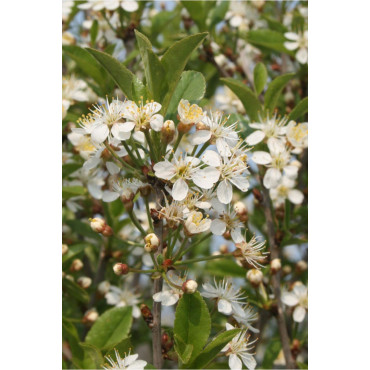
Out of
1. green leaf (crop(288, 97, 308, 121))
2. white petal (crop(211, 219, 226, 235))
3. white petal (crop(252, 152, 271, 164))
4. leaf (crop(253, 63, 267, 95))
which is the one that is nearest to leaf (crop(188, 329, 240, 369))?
white petal (crop(211, 219, 226, 235))

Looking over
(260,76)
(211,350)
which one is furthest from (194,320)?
(260,76)

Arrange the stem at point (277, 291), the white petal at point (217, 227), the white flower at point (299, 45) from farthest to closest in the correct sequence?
the white flower at point (299, 45) < the stem at point (277, 291) < the white petal at point (217, 227)

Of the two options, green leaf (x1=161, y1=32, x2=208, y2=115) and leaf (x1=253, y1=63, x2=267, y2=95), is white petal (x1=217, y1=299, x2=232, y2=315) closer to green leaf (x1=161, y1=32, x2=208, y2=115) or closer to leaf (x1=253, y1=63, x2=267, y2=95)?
green leaf (x1=161, y1=32, x2=208, y2=115)

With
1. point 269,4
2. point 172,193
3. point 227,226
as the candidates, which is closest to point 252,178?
point 227,226

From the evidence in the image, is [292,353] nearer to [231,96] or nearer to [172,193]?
[172,193]

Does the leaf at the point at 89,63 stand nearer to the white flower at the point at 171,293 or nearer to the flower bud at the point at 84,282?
the flower bud at the point at 84,282

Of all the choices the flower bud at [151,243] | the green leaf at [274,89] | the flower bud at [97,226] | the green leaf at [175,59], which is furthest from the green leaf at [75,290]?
the green leaf at [274,89]
